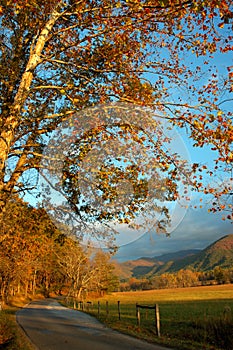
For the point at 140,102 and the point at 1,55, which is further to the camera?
the point at 1,55

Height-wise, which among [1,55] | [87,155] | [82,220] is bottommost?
[82,220]

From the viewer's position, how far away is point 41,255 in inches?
1748

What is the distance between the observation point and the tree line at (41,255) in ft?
35.2

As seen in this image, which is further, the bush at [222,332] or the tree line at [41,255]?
the bush at [222,332]

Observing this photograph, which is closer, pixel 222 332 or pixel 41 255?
pixel 222 332

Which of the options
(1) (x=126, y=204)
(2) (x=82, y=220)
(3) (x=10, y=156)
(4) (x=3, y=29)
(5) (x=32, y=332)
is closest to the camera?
(1) (x=126, y=204)

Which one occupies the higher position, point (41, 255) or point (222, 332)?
point (41, 255)

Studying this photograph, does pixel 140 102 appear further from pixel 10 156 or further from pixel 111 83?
pixel 10 156

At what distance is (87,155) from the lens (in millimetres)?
7746

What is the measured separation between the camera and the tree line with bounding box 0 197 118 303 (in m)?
10.7

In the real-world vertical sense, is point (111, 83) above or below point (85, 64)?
below

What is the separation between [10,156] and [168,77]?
17.2 feet

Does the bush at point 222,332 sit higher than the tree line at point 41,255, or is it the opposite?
the tree line at point 41,255

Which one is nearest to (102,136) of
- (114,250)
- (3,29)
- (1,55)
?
(114,250)
